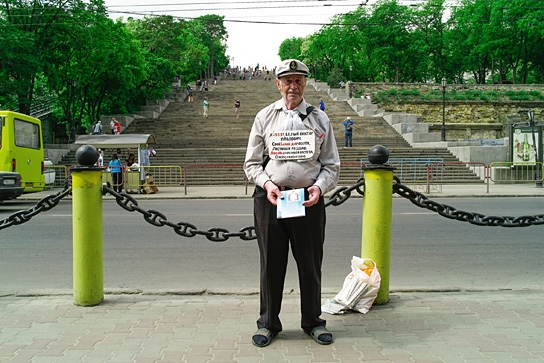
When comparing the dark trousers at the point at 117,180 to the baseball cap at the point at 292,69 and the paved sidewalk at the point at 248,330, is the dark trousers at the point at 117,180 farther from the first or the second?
the baseball cap at the point at 292,69

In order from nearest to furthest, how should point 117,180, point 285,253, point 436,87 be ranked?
point 285,253, point 117,180, point 436,87

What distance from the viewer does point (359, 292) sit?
4.39 meters

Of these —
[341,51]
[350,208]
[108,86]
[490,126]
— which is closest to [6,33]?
[108,86]

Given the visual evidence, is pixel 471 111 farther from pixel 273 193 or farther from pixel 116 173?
pixel 273 193

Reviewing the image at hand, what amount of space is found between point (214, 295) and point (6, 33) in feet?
Answer: 72.4

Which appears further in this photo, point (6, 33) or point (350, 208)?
point (6, 33)

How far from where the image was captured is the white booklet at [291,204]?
3525mm

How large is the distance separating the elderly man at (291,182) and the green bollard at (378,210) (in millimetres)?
823

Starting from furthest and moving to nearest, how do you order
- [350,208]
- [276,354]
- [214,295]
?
[350,208], [214,295], [276,354]

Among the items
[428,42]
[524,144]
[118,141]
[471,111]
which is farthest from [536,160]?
[428,42]

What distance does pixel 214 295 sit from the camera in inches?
202

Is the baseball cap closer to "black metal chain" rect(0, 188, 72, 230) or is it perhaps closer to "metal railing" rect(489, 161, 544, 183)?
"black metal chain" rect(0, 188, 72, 230)

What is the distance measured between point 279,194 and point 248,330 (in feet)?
4.06

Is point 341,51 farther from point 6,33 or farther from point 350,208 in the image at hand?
point 350,208
